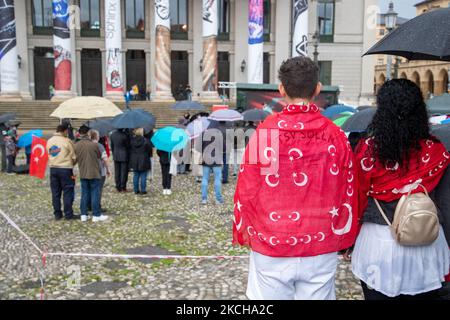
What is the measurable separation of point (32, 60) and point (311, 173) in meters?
40.2

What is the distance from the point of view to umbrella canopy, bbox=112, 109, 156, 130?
34.7ft

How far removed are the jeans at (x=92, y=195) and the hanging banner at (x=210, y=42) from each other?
91.7 feet

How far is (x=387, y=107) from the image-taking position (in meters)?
2.73

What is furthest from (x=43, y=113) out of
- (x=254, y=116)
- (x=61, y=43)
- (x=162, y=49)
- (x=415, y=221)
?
(x=415, y=221)

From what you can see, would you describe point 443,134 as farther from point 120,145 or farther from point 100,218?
point 120,145

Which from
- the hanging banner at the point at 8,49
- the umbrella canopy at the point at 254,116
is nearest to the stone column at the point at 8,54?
the hanging banner at the point at 8,49

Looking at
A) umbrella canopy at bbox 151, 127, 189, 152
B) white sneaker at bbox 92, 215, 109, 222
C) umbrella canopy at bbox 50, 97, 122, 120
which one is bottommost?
white sneaker at bbox 92, 215, 109, 222

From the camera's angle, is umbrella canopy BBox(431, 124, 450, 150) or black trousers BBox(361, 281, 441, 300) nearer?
black trousers BBox(361, 281, 441, 300)

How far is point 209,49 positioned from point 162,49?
11.7 ft

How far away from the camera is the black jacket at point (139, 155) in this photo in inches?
434

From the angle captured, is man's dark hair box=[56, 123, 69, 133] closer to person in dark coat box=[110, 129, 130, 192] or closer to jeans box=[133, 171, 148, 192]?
person in dark coat box=[110, 129, 130, 192]

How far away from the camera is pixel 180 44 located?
4053cm

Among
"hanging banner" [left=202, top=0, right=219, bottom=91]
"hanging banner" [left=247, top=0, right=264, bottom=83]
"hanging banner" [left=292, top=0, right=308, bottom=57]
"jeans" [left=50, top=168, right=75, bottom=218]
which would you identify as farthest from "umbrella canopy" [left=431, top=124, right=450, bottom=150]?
"hanging banner" [left=292, top=0, right=308, bottom=57]

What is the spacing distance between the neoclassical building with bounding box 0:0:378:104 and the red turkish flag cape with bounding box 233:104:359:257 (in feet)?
110
